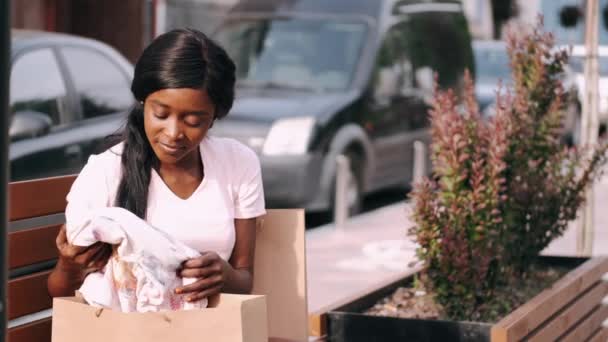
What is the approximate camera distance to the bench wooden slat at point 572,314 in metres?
4.04

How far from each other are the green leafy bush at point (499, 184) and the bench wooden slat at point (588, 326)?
313 mm

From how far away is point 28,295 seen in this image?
316 centimetres

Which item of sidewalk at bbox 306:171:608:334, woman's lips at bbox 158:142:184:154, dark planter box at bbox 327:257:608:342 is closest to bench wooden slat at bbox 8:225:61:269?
woman's lips at bbox 158:142:184:154

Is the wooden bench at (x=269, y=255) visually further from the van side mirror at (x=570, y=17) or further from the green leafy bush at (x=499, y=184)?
the van side mirror at (x=570, y=17)

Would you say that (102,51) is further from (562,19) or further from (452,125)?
(562,19)

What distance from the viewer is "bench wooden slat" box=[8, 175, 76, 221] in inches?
124

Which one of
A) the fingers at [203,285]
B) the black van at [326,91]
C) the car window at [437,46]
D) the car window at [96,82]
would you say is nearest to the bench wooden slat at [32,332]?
the fingers at [203,285]

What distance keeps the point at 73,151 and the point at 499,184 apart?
9.03 ft

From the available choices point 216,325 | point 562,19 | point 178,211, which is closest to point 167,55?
point 178,211

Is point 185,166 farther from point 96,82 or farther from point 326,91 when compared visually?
point 326,91

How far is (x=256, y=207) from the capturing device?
123 inches

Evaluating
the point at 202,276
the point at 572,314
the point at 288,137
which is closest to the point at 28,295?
the point at 202,276

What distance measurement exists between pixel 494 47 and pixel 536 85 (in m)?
14.7

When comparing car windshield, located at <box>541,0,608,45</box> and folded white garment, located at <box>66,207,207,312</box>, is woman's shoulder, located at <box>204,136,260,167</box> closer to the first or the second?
folded white garment, located at <box>66,207,207,312</box>
